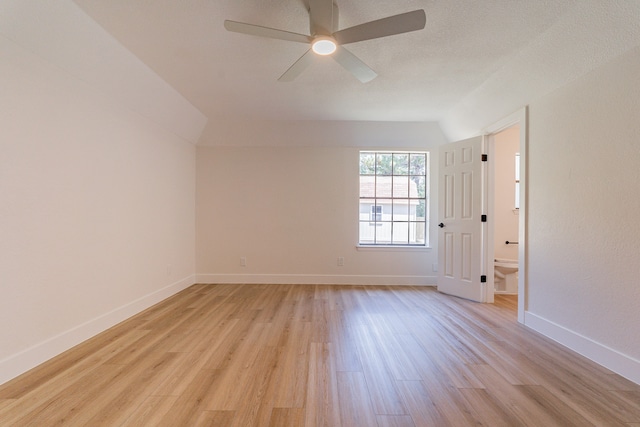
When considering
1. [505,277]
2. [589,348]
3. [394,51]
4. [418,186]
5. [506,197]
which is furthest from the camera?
[418,186]

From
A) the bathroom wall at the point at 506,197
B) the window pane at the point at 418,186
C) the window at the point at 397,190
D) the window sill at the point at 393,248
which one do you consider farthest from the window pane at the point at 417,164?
the window sill at the point at 393,248

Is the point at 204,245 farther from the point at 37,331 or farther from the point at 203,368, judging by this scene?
the point at 203,368

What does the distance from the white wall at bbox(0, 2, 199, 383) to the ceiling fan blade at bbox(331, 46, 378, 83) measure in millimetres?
1893

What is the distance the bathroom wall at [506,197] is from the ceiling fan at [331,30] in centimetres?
329

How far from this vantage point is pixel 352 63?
2.00m

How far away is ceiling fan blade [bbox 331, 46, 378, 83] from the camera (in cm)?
188

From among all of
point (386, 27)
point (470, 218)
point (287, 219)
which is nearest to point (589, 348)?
point (470, 218)

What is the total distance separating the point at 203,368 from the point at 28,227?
1.57 metres

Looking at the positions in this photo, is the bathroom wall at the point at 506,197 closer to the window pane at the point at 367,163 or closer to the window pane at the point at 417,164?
the window pane at the point at 417,164

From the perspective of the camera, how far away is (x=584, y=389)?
1.59 m

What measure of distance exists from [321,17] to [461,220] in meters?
2.96

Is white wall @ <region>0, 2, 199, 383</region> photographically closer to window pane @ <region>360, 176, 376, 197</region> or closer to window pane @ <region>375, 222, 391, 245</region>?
window pane @ <region>360, 176, 376, 197</region>

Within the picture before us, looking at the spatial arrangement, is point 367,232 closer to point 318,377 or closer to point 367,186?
point 367,186

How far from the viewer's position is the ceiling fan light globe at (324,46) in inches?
68.7
